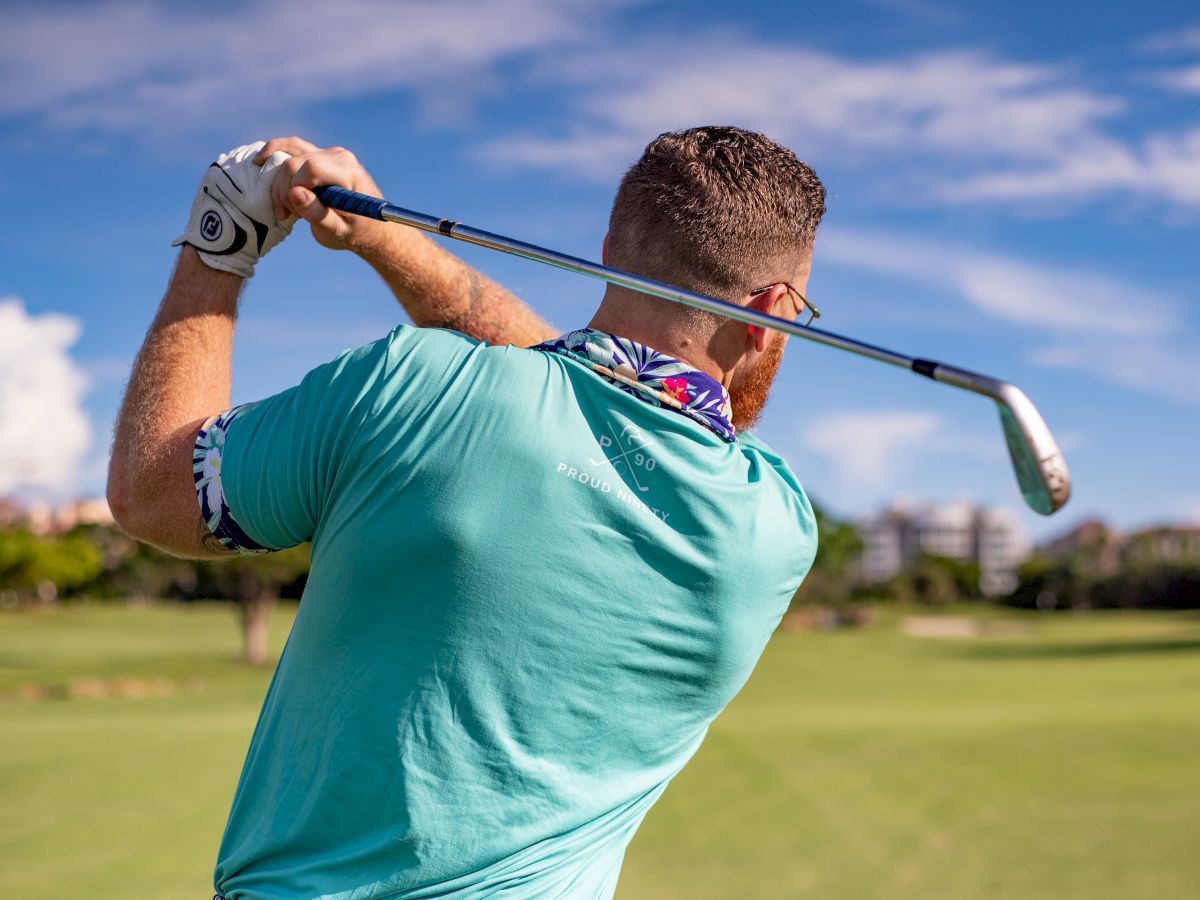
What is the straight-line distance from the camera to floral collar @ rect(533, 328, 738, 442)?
5.07 feet

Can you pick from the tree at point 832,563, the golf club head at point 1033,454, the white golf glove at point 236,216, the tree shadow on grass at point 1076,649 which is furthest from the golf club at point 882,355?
the tree at point 832,563

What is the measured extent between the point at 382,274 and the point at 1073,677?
1030 inches

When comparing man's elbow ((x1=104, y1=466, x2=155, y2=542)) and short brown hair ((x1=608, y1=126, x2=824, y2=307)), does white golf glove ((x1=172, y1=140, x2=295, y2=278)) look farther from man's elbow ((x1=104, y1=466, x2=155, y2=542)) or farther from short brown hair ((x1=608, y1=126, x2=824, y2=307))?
short brown hair ((x1=608, y1=126, x2=824, y2=307))

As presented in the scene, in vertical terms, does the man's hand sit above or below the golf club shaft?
above

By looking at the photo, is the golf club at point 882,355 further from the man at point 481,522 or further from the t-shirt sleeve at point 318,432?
the t-shirt sleeve at point 318,432

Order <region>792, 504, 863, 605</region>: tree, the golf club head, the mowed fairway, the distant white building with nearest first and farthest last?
1. the golf club head
2. the mowed fairway
3. <region>792, 504, 863, 605</region>: tree
4. the distant white building

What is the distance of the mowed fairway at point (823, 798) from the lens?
28.2 feet

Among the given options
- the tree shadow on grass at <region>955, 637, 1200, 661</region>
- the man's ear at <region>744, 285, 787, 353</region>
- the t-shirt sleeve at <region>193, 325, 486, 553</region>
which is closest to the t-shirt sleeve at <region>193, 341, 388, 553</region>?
the t-shirt sleeve at <region>193, 325, 486, 553</region>

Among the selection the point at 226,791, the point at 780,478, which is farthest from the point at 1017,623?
the point at 780,478

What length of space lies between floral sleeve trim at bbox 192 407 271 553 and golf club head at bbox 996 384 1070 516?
0.88 metres

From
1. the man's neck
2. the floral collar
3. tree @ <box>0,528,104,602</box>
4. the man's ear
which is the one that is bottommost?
tree @ <box>0,528,104,602</box>

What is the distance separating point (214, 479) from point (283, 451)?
10 centimetres

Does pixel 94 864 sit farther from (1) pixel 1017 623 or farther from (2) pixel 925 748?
(1) pixel 1017 623

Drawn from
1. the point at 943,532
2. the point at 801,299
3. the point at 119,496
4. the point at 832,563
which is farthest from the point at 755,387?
the point at 943,532
